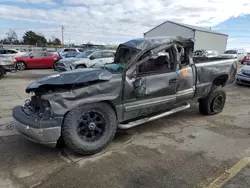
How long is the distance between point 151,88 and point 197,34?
39.2 m

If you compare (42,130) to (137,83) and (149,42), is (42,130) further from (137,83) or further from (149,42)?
(149,42)

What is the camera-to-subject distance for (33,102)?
11.6 feet

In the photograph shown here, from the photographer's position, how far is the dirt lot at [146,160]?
2773 mm

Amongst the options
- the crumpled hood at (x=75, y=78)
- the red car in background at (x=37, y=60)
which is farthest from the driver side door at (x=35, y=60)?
the crumpled hood at (x=75, y=78)

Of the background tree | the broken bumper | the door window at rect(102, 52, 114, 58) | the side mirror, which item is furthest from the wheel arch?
the background tree

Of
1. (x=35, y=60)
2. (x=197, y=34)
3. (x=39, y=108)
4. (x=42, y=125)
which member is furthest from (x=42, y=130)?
(x=197, y=34)

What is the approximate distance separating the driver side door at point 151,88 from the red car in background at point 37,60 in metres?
14.9

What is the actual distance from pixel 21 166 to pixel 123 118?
1729 mm

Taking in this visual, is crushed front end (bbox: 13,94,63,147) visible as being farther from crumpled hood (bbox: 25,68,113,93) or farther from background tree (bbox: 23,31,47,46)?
background tree (bbox: 23,31,47,46)

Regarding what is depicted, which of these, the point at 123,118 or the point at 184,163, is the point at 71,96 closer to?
the point at 123,118

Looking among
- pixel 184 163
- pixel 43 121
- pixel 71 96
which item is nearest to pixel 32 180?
pixel 43 121

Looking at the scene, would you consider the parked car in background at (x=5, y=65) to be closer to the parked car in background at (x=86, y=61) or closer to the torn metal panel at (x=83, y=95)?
the parked car in background at (x=86, y=61)

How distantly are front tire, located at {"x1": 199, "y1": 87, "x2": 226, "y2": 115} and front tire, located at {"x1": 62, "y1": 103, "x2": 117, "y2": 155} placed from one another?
2890 mm

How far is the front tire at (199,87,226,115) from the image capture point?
5316 mm
